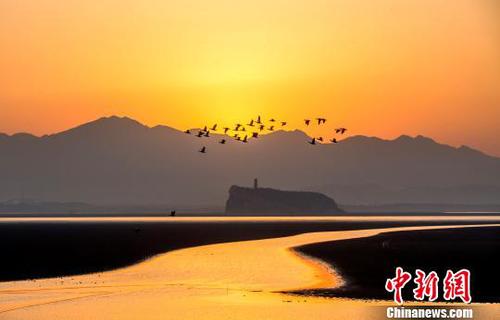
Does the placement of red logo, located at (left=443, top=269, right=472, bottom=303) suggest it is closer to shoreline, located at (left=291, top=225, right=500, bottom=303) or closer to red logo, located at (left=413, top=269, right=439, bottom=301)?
shoreline, located at (left=291, top=225, right=500, bottom=303)

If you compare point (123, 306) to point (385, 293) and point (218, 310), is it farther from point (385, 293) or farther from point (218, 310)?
point (385, 293)

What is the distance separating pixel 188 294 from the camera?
65.4m

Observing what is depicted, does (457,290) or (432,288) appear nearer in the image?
(457,290)

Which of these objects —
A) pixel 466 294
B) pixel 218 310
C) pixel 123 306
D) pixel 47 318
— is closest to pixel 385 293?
pixel 466 294

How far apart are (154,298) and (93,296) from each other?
4.41m

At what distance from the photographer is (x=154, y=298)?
62.9m

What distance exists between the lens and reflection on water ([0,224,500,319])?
54.8 m

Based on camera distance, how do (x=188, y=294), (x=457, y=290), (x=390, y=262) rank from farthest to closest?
(x=390, y=262) → (x=188, y=294) → (x=457, y=290)

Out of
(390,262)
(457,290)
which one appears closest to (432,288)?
(457,290)

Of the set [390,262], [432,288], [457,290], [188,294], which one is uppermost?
[390,262]

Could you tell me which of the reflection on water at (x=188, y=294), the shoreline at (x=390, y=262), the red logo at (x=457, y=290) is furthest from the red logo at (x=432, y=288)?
the reflection on water at (x=188, y=294)

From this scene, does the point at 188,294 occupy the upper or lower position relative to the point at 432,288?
lower

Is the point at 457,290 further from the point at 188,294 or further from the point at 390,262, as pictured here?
the point at 390,262

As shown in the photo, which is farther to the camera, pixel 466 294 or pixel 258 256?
pixel 258 256
